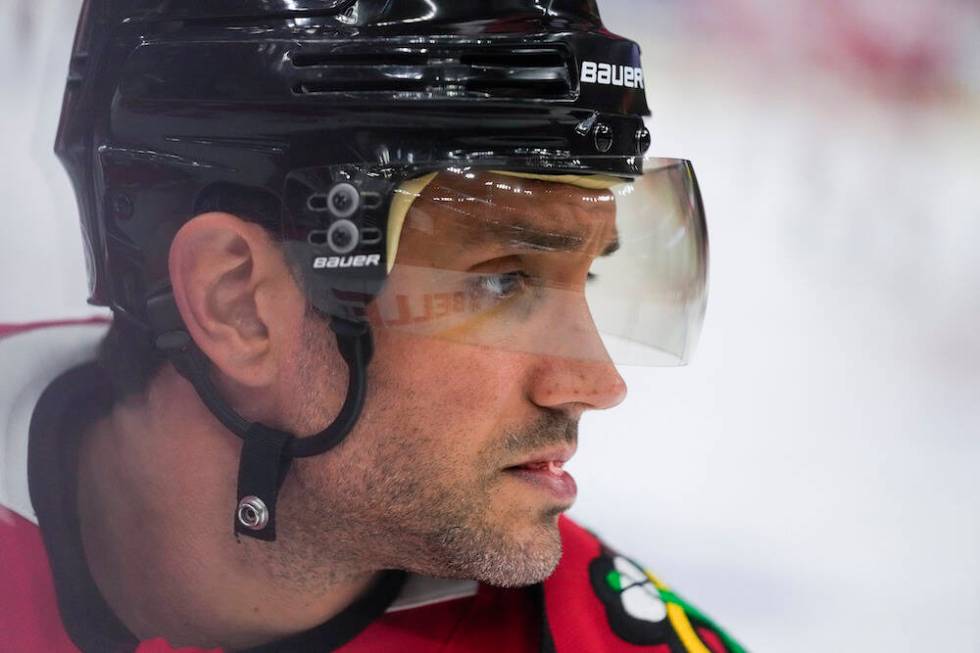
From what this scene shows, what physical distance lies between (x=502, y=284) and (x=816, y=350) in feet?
3.03

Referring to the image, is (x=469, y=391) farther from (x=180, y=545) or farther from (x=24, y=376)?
(x=24, y=376)

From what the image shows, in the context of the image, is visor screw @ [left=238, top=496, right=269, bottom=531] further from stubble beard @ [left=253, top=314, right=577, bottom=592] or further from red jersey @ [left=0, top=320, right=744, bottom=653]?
red jersey @ [left=0, top=320, right=744, bottom=653]

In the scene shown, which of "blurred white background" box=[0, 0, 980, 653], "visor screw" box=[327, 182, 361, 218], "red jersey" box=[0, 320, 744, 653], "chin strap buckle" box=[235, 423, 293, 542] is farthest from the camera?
"blurred white background" box=[0, 0, 980, 653]

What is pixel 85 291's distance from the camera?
Result: 5.38 feet

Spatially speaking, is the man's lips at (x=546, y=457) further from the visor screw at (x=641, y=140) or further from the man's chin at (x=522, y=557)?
the visor screw at (x=641, y=140)

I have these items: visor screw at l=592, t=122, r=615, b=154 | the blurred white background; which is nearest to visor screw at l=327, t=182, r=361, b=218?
visor screw at l=592, t=122, r=615, b=154

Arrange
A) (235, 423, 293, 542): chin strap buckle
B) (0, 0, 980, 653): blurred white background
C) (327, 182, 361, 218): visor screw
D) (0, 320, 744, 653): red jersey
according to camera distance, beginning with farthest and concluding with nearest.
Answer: (0, 0, 980, 653): blurred white background → (0, 320, 744, 653): red jersey → (235, 423, 293, 542): chin strap buckle → (327, 182, 361, 218): visor screw

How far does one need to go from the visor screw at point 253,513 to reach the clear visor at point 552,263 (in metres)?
0.22

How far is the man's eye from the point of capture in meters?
1.20

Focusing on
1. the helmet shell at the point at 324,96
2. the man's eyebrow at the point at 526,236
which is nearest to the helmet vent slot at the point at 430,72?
the helmet shell at the point at 324,96

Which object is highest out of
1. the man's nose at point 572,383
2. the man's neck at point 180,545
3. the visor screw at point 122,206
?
the visor screw at point 122,206

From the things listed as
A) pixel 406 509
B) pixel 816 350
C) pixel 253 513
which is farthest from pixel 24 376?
pixel 816 350

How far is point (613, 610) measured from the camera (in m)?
1.48

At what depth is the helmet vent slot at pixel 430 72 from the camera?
1145 mm
